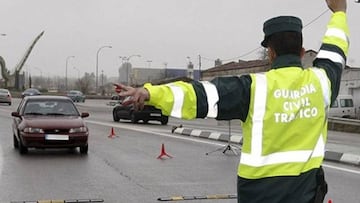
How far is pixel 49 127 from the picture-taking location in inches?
559

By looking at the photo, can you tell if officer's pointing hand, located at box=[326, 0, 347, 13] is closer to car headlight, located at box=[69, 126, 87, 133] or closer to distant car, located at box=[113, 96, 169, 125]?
car headlight, located at box=[69, 126, 87, 133]

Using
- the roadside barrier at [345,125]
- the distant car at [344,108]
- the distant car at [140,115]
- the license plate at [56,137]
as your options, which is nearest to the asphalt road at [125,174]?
the license plate at [56,137]

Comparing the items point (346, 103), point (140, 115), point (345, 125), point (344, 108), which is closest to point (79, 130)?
point (140, 115)

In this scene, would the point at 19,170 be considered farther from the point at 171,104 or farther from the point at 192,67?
the point at 192,67

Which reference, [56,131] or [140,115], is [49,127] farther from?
[140,115]

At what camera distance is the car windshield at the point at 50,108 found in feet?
50.5

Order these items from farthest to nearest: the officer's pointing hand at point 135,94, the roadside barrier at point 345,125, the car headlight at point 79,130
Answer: the roadside barrier at point 345,125 < the car headlight at point 79,130 < the officer's pointing hand at point 135,94

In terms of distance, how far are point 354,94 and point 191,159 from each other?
115ft

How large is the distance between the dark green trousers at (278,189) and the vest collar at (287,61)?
22.8 inches

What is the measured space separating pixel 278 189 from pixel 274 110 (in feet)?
1.32

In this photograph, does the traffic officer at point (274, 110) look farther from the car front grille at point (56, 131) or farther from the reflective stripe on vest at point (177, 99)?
the car front grille at point (56, 131)

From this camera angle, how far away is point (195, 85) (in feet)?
10.0

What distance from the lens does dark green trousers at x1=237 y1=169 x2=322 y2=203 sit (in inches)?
120

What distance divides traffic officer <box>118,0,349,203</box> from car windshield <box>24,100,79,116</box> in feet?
41.8
